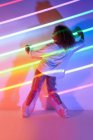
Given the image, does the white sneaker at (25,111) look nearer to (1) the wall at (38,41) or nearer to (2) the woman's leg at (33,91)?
(2) the woman's leg at (33,91)

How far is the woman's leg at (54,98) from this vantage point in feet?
7.19

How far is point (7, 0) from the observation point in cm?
230

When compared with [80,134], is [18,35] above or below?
above

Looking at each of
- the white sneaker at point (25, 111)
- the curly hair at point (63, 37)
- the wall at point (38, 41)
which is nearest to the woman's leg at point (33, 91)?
the white sneaker at point (25, 111)

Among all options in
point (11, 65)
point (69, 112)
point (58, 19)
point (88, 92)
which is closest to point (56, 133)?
point (69, 112)

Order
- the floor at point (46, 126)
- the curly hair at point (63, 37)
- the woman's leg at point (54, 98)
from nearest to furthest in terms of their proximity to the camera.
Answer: the floor at point (46, 126) → the curly hair at point (63, 37) → the woman's leg at point (54, 98)

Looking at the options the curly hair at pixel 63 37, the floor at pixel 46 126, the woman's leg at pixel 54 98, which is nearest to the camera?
the floor at pixel 46 126

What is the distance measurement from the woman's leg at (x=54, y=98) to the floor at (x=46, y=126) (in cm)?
5

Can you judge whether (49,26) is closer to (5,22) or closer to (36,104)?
(5,22)

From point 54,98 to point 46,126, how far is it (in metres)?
0.27

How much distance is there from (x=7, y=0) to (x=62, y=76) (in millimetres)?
729

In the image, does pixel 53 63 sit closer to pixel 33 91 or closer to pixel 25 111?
pixel 33 91

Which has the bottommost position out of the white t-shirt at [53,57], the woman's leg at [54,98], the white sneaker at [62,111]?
the white sneaker at [62,111]

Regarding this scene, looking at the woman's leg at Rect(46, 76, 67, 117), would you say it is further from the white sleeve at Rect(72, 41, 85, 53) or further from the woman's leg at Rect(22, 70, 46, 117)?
the white sleeve at Rect(72, 41, 85, 53)
